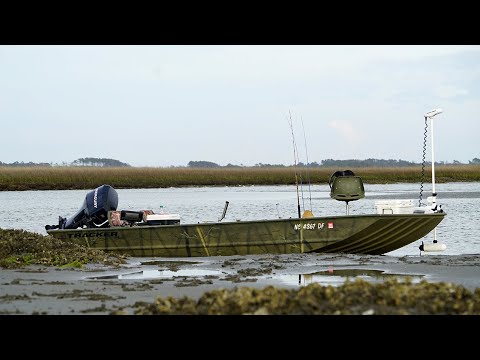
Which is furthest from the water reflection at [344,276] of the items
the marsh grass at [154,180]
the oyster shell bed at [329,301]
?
the marsh grass at [154,180]

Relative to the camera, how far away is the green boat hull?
1619cm

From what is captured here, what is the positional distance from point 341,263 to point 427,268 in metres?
1.58

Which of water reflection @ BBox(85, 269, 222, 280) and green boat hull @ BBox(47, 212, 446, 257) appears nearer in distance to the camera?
A: water reflection @ BBox(85, 269, 222, 280)

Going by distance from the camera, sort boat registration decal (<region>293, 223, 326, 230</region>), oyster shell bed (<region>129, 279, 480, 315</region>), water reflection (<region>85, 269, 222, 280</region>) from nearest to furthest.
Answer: oyster shell bed (<region>129, 279, 480, 315</region>) → water reflection (<region>85, 269, 222, 280</region>) → boat registration decal (<region>293, 223, 326, 230</region>)

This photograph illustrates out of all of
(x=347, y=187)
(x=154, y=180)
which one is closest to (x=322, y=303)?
(x=347, y=187)

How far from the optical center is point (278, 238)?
1661 centimetres

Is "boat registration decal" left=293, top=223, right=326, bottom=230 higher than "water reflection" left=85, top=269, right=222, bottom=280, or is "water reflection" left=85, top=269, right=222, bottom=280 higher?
"boat registration decal" left=293, top=223, right=326, bottom=230

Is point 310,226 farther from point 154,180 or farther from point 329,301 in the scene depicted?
point 154,180

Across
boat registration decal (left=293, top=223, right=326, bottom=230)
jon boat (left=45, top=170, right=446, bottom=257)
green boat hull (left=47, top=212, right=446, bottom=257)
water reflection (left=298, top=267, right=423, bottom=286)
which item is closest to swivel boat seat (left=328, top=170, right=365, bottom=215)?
jon boat (left=45, top=170, right=446, bottom=257)

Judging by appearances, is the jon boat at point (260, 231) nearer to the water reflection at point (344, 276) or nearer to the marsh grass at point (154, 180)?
the water reflection at point (344, 276)

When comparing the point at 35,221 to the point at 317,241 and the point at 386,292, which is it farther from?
the point at 386,292

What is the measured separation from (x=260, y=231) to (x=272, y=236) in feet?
0.82

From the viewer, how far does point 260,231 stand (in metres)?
16.6

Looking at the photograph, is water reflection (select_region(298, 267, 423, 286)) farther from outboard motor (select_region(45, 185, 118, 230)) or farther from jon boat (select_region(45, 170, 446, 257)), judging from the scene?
outboard motor (select_region(45, 185, 118, 230))
